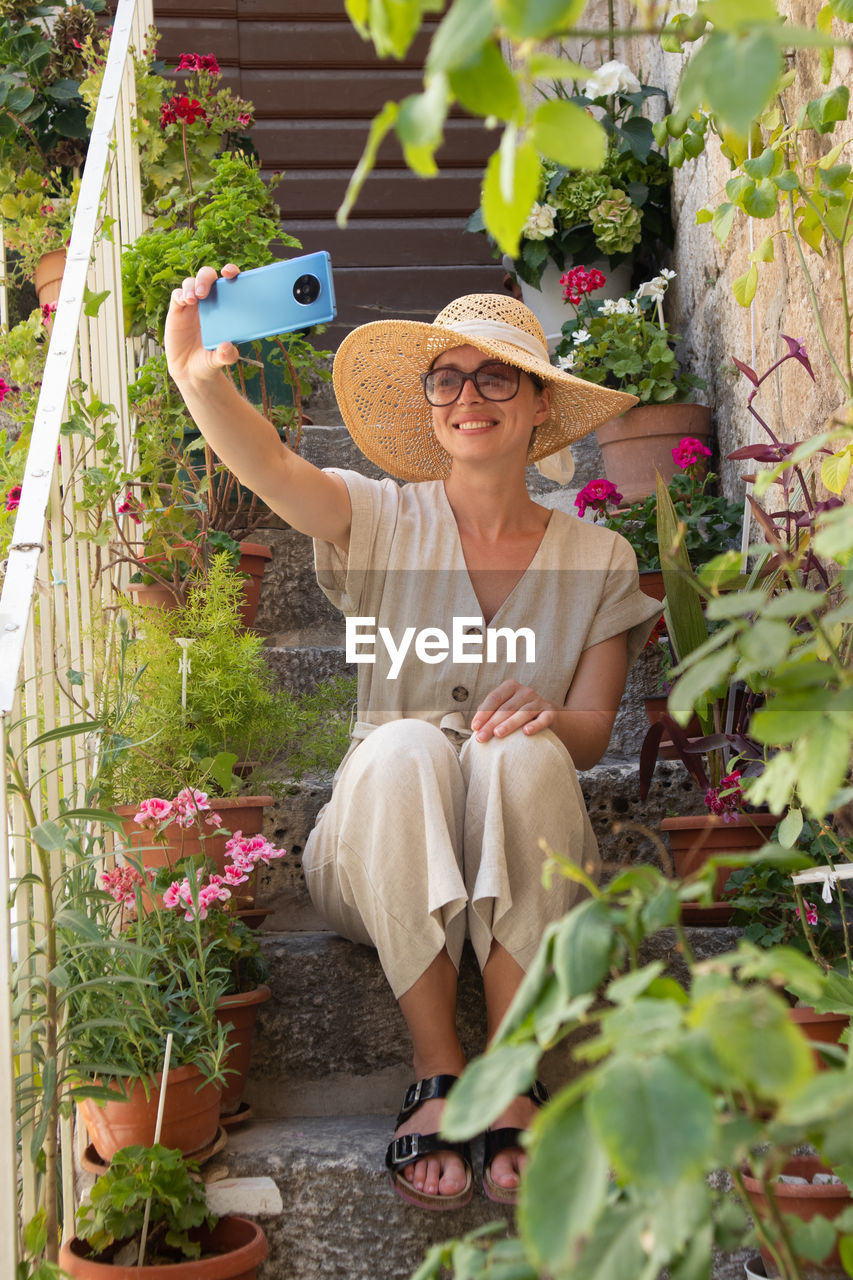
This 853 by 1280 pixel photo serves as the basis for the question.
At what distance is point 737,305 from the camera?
105 inches

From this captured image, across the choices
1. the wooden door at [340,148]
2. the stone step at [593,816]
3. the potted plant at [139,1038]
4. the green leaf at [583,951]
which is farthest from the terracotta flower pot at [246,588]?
the wooden door at [340,148]

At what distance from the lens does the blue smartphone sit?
1.43m

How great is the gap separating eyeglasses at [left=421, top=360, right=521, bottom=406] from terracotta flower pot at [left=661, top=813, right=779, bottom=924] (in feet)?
2.53

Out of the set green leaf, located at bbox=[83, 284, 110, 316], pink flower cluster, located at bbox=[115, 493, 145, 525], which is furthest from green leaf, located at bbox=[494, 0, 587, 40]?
pink flower cluster, located at bbox=[115, 493, 145, 525]

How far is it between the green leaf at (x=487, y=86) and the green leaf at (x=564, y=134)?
0.6 inches

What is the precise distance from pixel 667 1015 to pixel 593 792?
1790mm

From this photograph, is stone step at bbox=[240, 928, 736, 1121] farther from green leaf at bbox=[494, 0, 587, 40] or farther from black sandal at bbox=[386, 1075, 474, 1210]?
green leaf at bbox=[494, 0, 587, 40]

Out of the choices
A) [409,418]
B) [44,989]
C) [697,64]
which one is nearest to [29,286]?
[409,418]

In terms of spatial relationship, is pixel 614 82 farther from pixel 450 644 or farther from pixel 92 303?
pixel 450 644

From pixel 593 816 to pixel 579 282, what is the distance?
161 cm

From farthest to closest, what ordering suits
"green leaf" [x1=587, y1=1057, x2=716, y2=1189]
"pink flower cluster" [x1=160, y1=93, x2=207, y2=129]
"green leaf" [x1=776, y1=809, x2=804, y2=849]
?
1. "pink flower cluster" [x1=160, y1=93, x2=207, y2=129]
2. "green leaf" [x1=776, y1=809, x2=804, y2=849]
3. "green leaf" [x1=587, y1=1057, x2=716, y2=1189]

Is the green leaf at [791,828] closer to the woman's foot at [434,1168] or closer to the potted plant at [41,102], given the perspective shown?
the woman's foot at [434,1168]

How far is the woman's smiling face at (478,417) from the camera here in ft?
6.58

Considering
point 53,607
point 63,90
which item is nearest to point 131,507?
point 53,607
